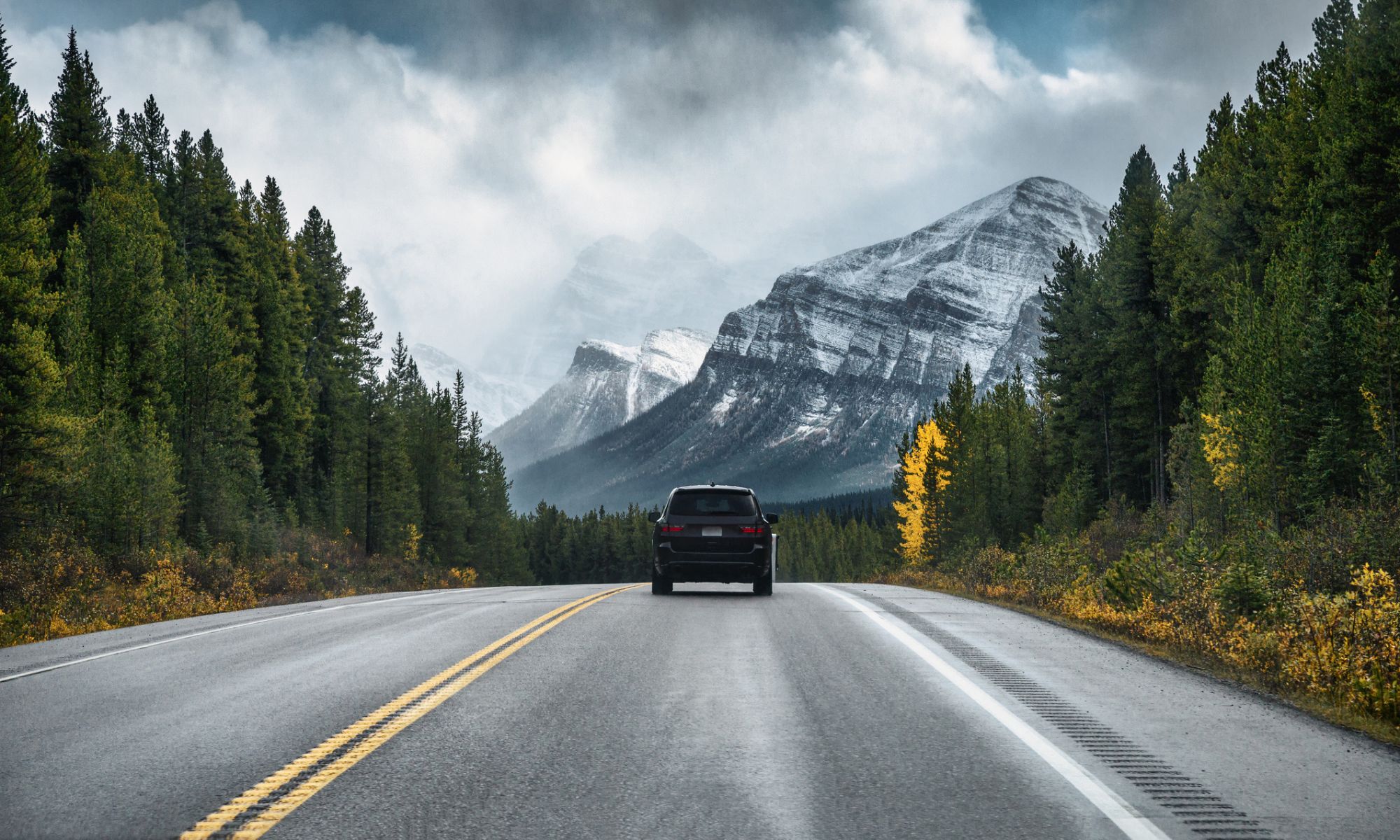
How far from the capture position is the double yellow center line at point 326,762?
402cm

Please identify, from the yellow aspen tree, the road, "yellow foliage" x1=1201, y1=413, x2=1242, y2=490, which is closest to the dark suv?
the road

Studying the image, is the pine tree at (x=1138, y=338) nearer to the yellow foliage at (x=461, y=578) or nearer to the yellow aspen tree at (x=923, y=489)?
the yellow aspen tree at (x=923, y=489)

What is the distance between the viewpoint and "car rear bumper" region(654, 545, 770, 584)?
55.4 ft

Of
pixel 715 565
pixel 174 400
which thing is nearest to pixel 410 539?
pixel 174 400

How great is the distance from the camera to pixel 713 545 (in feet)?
55.6

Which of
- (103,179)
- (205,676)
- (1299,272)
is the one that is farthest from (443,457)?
(205,676)

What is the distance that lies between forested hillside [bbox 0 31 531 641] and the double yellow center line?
8.43 meters

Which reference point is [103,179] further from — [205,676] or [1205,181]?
[1205,181]

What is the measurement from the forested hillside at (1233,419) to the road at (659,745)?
73.6 inches

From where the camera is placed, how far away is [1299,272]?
26.5 meters

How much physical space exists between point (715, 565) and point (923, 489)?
4896 centimetres

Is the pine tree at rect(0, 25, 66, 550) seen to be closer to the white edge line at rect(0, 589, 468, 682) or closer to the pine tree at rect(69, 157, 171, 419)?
the pine tree at rect(69, 157, 171, 419)

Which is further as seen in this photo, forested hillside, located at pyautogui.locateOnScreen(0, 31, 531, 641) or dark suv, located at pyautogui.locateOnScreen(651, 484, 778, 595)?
forested hillside, located at pyautogui.locateOnScreen(0, 31, 531, 641)

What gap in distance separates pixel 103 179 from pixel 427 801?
124ft
